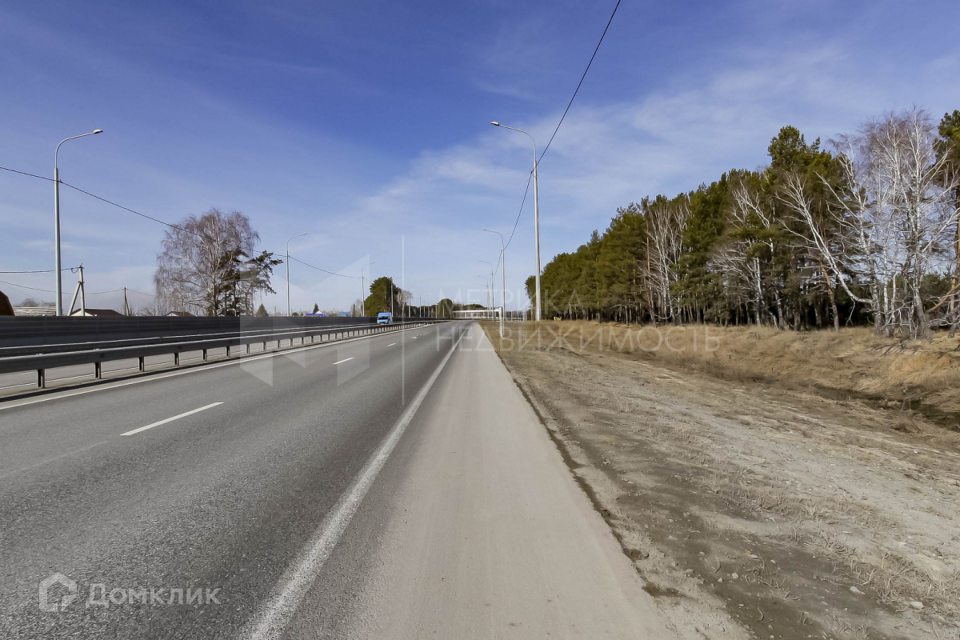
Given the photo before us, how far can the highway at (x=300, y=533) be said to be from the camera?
8.89 ft

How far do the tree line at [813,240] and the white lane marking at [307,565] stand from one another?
1993cm

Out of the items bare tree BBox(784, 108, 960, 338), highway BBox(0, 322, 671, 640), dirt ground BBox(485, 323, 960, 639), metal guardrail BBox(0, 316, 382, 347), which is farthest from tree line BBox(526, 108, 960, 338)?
metal guardrail BBox(0, 316, 382, 347)

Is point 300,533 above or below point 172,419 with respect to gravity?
below

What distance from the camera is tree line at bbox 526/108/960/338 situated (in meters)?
22.4

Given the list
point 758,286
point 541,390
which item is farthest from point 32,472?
point 758,286

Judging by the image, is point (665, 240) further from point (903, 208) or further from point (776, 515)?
point (776, 515)

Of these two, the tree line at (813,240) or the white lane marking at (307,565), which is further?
the tree line at (813,240)

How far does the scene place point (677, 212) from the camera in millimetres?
49656

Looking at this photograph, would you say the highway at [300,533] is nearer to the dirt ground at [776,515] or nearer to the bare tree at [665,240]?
the dirt ground at [776,515]

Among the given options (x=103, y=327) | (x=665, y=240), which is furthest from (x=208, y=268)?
(x=665, y=240)

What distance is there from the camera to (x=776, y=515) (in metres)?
4.16

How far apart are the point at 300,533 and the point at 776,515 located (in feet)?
13.0

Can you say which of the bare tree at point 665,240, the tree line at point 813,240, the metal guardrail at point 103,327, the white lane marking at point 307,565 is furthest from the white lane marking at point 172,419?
the bare tree at point 665,240

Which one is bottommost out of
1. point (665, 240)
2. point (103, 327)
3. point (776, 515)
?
point (776, 515)
